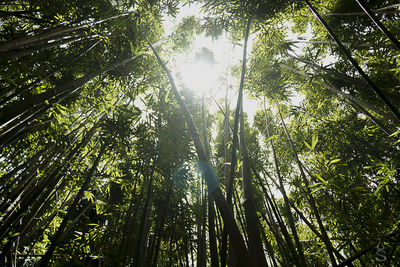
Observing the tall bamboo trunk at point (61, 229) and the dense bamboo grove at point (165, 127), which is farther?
the dense bamboo grove at point (165, 127)

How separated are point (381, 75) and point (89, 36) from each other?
13.3 feet

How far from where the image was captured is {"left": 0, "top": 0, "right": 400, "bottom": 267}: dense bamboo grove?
2018mm

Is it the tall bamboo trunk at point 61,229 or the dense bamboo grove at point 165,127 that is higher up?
the dense bamboo grove at point 165,127

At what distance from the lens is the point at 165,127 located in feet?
11.4

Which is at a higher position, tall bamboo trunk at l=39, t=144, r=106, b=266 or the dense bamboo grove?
the dense bamboo grove

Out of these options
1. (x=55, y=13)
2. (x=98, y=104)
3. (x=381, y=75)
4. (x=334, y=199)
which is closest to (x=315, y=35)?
(x=381, y=75)

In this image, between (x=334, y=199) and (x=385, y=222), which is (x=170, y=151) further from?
(x=385, y=222)

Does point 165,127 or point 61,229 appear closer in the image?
point 61,229

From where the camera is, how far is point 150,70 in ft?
11.4

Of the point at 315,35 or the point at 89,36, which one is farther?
the point at 315,35

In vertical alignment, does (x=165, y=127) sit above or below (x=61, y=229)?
above

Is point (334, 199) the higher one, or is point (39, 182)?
point (39, 182)

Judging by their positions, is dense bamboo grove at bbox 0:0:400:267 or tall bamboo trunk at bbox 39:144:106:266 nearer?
tall bamboo trunk at bbox 39:144:106:266

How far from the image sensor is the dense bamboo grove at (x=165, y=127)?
79.4 inches
